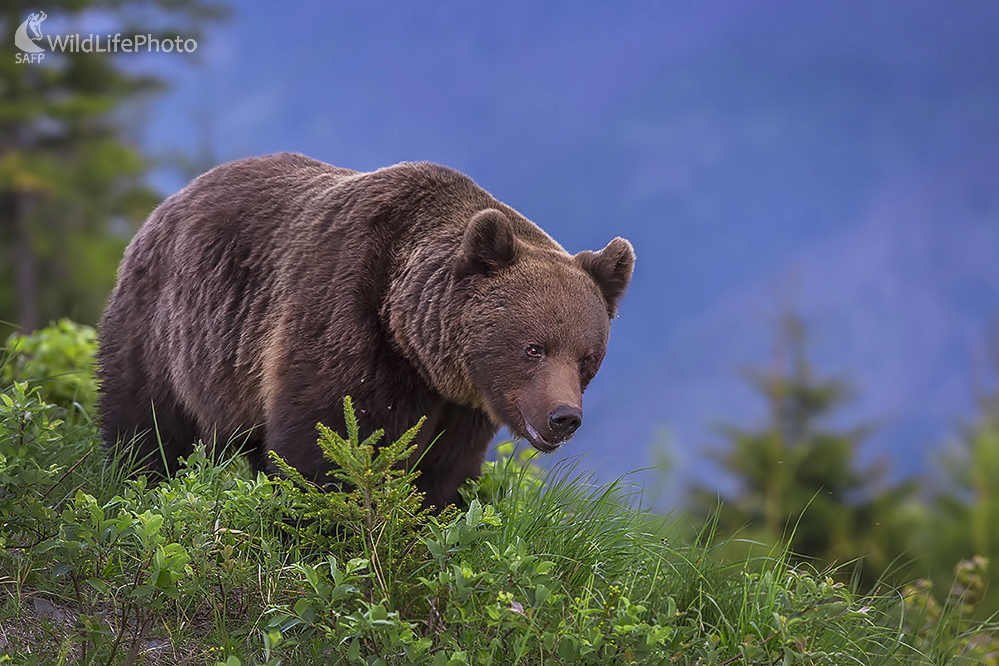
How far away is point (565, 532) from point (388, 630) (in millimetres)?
1264

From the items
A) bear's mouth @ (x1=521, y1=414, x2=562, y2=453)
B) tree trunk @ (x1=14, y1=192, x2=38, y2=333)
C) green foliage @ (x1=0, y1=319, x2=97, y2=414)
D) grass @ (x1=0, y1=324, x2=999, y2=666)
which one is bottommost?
tree trunk @ (x1=14, y1=192, x2=38, y2=333)

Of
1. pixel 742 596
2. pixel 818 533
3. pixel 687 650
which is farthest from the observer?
pixel 818 533

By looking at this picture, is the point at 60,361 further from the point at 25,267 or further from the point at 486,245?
the point at 25,267

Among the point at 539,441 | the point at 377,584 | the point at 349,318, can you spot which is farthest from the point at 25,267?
the point at 377,584

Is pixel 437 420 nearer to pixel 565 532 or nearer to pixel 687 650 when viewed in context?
pixel 565 532

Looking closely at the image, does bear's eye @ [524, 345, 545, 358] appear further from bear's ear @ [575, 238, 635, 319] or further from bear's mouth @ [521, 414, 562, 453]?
bear's ear @ [575, 238, 635, 319]

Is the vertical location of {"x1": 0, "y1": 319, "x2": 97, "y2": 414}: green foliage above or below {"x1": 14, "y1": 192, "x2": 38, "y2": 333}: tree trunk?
above

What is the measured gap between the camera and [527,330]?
4.36 m

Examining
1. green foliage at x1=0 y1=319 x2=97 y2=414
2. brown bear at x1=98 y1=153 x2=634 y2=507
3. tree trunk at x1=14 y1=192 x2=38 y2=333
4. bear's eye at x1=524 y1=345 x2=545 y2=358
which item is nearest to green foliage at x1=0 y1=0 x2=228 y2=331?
tree trunk at x1=14 y1=192 x2=38 y2=333

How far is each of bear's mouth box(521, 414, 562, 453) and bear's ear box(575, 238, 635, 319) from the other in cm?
79

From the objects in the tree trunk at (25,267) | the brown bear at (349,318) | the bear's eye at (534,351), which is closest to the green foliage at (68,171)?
the tree trunk at (25,267)

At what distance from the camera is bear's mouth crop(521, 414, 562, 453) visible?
4.25 metres

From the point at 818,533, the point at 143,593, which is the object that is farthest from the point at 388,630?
the point at 818,533

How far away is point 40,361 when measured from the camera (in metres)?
7.11
